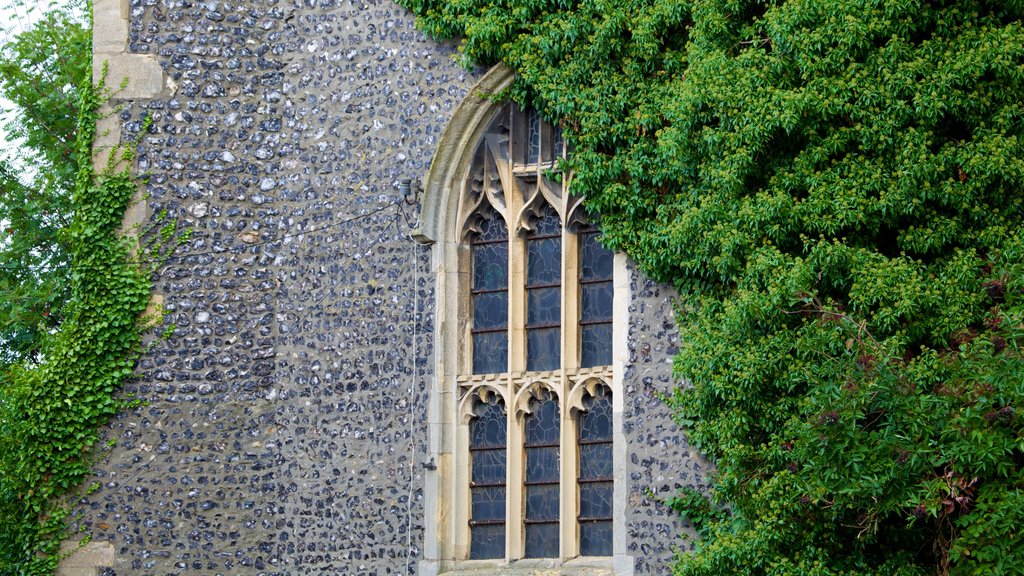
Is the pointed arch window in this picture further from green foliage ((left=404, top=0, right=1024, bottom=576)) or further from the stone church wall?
green foliage ((left=404, top=0, right=1024, bottom=576))

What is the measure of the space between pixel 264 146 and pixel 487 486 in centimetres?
390

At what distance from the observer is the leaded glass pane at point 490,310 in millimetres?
14641

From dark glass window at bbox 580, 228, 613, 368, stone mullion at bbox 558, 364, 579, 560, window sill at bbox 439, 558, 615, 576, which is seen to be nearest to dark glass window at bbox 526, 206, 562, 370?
dark glass window at bbox 580, 228, 613, 368

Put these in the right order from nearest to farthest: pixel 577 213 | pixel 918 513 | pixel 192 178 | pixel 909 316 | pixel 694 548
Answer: pixel 918 513, pixel 909 316, pixel 694 548, pixel 577 213, pixel 192 178

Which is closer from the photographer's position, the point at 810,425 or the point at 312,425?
the point at 810,425

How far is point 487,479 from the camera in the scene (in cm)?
1434

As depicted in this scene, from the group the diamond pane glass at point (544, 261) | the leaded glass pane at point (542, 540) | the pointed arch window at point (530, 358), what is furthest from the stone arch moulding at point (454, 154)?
the leaded glass pane at point (542, 540)

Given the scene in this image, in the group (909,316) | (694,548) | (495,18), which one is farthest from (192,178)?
(909,316)

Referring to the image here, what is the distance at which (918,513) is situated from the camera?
11.0m

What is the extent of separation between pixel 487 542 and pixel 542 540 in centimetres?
54

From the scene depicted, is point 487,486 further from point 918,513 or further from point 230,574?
point 918,513

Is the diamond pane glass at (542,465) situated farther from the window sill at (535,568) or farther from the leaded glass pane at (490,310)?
the leaded glass pane at (490,310)

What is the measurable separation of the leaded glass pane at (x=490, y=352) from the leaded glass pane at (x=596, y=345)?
2.45 ft

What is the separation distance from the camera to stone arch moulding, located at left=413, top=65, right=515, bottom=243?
14.5m
